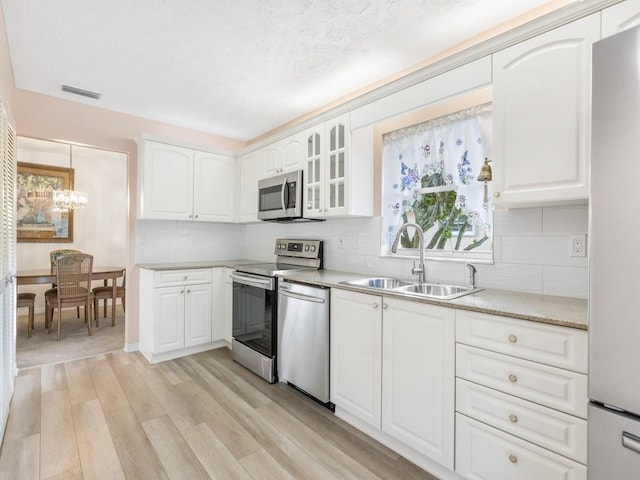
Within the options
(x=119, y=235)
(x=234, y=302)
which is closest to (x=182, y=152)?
(x=234, y=302)

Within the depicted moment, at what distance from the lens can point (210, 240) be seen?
13.3ft

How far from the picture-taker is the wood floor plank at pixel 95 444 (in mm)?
1672

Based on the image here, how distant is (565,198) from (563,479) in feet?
3.73

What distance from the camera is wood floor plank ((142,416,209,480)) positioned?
168 centimetres

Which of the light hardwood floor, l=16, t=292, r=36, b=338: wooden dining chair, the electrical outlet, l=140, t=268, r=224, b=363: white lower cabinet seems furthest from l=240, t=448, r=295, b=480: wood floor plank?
l=16, t=292, r=36, b=338: wooden dining chair

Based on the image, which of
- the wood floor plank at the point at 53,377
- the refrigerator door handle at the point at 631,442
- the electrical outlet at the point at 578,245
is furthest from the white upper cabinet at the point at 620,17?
the wood floor plank at the point at 53,377

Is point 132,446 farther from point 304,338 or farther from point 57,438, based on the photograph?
point 304,338

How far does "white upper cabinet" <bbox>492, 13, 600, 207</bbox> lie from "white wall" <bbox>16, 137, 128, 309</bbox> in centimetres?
493

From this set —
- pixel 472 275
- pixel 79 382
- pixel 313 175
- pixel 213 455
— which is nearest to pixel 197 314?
pixel 79 382

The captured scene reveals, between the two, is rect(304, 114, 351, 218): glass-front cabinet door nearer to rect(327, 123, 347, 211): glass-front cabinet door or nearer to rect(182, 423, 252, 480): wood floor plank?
rect(327, 123, 347, 211): glass-front cabinet door

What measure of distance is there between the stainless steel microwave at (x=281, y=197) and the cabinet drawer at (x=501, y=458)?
205 cm

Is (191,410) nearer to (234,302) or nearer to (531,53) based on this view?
(234,302)

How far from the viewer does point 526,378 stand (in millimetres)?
1342

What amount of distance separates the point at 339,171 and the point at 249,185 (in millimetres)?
1430
